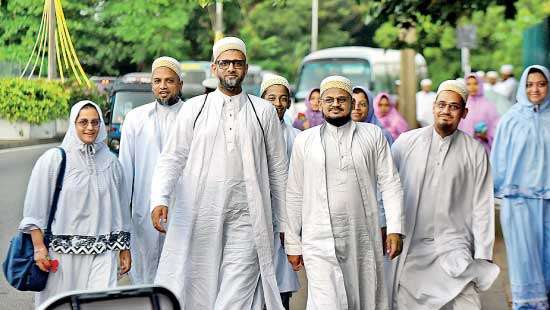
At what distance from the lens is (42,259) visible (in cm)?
712

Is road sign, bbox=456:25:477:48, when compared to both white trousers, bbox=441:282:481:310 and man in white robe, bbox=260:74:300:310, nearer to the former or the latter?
man in white robe, bbox=260:74:300:310

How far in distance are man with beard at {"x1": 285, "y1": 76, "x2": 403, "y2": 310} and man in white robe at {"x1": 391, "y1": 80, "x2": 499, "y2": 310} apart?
484mm

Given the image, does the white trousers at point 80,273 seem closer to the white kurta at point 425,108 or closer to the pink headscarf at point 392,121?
the pink headscarf at point 392,121

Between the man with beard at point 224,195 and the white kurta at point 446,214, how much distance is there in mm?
889

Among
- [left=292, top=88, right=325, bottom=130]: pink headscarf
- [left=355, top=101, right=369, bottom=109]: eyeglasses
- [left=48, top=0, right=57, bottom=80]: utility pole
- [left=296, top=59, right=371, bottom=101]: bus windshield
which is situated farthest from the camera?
[left=296, top=59, right=371, bottom=101]: bus windshield

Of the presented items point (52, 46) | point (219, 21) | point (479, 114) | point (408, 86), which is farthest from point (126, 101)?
point (408, 86)

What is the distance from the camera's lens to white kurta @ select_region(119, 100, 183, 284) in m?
8.91

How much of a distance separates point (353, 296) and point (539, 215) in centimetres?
230

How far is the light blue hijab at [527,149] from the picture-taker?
9227mm

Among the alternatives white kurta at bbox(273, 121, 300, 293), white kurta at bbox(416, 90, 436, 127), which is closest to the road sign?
white kurta at bbox(416, 90, 436, 127)

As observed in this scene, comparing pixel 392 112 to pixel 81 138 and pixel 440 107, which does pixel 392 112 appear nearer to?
pixel 440 107

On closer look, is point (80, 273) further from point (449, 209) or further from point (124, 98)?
point (124, 98)

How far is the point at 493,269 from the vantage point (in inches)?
311

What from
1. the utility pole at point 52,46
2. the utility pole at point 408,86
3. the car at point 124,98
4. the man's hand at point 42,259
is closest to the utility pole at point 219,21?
the car at point 124,98
